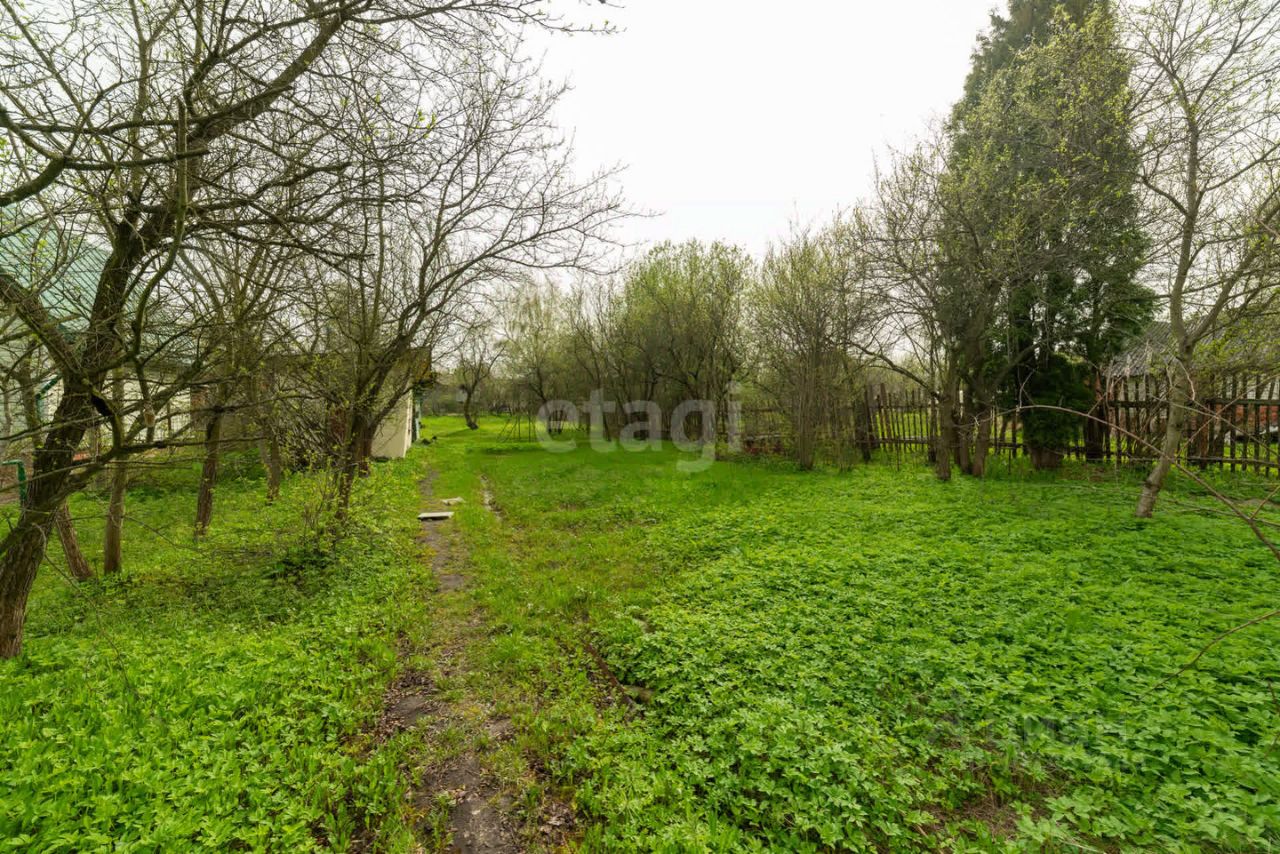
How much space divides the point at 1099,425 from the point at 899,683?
11.0 m

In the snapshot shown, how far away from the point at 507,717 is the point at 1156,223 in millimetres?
11197

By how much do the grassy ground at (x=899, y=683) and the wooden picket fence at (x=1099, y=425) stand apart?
130 inches

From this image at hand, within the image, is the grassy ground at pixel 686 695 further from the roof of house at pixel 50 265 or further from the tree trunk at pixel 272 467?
the tree trunk at pixel 272 467

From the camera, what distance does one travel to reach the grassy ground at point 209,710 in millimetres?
2413

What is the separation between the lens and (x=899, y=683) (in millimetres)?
3588

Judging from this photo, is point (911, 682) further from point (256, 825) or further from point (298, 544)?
point (298, 544)

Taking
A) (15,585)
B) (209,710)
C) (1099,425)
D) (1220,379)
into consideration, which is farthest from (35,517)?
(1099,425)

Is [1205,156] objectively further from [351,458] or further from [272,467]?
[272,467]

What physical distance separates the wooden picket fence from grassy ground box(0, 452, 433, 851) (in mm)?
8732

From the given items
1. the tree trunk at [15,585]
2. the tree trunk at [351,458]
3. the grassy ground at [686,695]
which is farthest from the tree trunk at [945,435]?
the tree trunk at [15,585]

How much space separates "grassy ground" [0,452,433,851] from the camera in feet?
7.92

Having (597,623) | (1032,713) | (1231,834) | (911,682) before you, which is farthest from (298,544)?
(1231,834)

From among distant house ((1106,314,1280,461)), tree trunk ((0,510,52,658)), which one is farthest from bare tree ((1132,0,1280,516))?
tree trunk ((0,510,52,658))

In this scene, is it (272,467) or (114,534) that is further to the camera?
(272,467)
